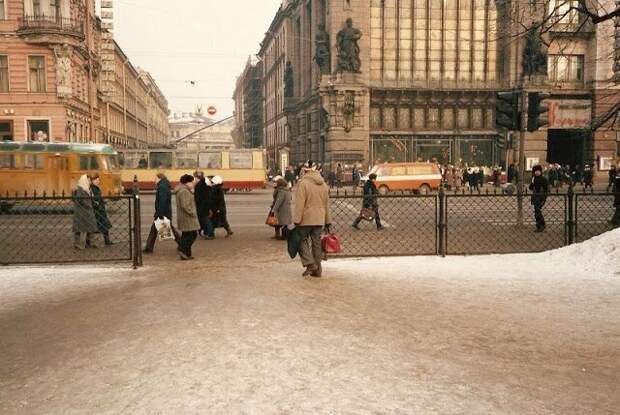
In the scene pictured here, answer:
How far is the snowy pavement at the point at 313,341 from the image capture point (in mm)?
4570

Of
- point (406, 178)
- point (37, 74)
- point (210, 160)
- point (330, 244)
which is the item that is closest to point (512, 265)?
point (330, 244)

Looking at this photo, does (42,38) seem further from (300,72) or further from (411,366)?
(411,366)

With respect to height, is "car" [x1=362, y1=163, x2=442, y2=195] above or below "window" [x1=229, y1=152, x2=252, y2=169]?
below

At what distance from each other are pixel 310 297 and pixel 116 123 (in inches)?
2569

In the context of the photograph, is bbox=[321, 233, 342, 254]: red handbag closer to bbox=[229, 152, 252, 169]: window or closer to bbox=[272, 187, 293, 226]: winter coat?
bbox=[272, 187, 293, 226]: winter coat

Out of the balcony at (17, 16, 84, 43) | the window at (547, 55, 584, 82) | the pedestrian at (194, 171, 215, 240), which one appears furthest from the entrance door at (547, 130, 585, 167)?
the pedestrian at (194, 171, 215, 240)

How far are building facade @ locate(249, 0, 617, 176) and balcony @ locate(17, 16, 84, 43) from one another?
56.7 feet

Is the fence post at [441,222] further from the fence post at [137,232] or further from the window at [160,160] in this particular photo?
the window at [160,160]

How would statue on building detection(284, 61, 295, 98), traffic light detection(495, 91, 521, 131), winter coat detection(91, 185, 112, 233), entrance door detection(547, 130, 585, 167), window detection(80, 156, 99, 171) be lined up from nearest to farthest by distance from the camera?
winter coat detection(91, 185, 112, 233) → traffic light detection(495, 91, 521, 131) → window detection(80, 156, 99, 171) → entrance door detection(547, 130, 585, 167) → statue on building detection(284, 61, 295, 98)

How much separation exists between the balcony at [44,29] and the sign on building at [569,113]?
34175 mm

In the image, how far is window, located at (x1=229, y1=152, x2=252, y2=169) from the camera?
35906mm

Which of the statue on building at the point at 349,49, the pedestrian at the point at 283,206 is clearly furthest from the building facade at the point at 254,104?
the pedestrian at the point at 283,206

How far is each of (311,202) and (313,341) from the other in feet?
11.9

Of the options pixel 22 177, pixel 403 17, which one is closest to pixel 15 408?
pixel 22 177
